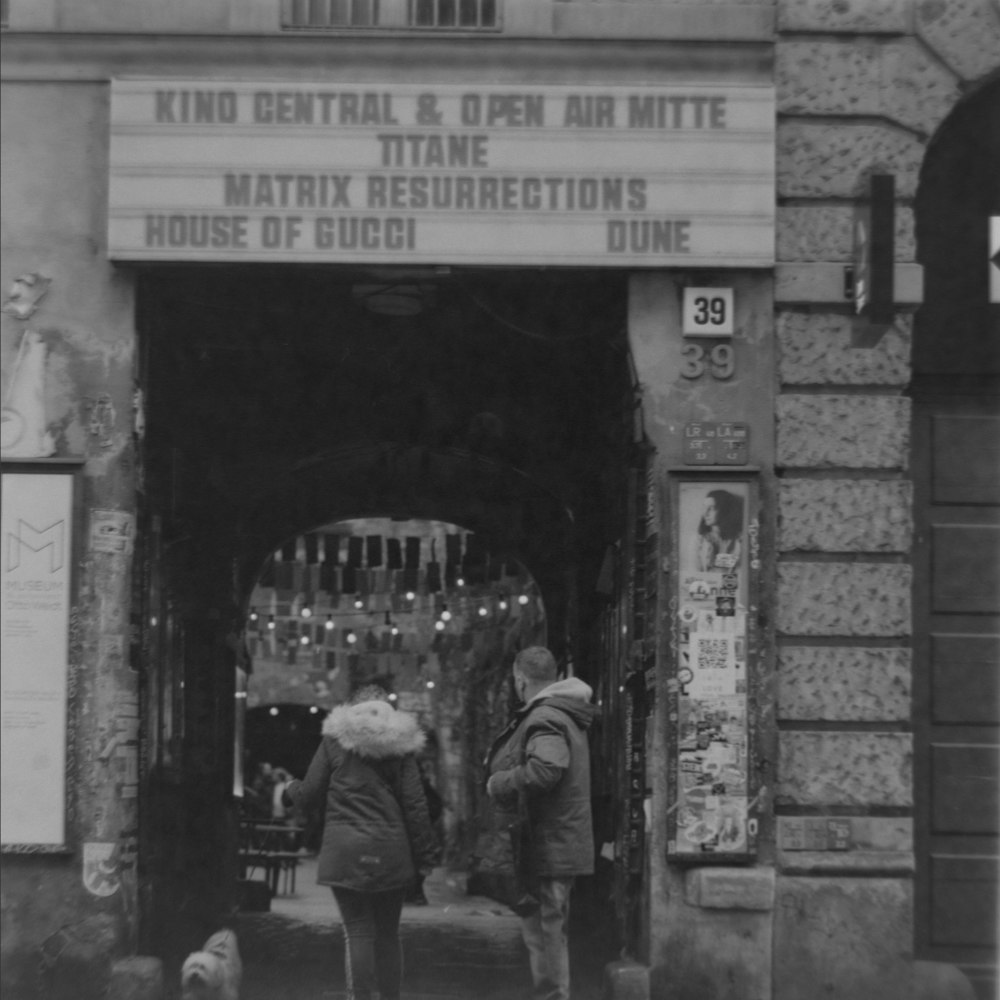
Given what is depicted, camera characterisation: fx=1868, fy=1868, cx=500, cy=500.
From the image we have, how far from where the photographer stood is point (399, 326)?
13.4m

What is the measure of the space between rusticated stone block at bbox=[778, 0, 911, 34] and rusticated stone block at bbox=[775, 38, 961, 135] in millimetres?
95

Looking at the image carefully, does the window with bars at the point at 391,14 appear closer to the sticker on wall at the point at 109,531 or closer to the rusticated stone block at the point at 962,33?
the rusticated stone block at the point at 962,33

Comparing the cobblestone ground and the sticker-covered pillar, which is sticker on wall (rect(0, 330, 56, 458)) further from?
the cobblestone ground

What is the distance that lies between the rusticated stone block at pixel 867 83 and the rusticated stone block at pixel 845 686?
9.34 ft

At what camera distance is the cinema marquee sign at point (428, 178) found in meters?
9.82

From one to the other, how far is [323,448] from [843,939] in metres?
8.07

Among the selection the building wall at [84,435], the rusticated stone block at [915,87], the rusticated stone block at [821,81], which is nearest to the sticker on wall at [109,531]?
the building wall at [84,435]

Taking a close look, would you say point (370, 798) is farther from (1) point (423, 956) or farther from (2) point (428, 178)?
(1) point (423, 956)

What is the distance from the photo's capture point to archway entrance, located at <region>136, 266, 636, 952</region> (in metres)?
11.6

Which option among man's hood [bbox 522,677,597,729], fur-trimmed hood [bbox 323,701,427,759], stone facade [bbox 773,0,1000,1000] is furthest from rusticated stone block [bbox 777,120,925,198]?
fur-trimmed hood [bbox 323,701,427,759]

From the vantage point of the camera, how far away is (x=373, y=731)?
961 centimetres

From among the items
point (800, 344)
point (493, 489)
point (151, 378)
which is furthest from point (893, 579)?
point (493, 489)

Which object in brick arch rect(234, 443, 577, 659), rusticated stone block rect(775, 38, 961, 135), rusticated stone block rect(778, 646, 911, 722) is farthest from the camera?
brick arch rect(234, 443, 577, 659)

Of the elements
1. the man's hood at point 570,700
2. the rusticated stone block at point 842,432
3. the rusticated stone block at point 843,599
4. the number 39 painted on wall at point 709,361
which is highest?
the number 39 painted on wall at point 709,361
